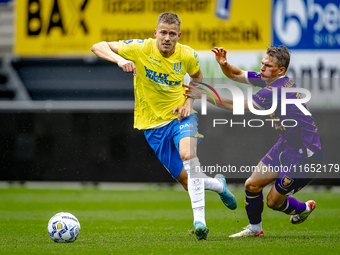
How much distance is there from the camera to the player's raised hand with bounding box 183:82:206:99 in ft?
18.6

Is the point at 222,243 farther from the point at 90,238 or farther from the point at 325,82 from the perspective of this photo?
the point at 325,82

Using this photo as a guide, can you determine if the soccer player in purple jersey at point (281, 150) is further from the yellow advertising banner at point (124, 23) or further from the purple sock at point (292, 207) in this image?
the yellow advertising banner at point (124, 23)

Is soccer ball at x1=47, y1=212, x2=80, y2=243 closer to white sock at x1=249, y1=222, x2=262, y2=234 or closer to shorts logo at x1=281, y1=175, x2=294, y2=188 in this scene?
white sock at x1=249, y1=222, x2=262, y2=234

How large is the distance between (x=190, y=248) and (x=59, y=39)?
9601mm

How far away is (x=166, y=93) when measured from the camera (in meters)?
5.77

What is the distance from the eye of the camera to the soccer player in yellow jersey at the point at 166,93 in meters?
5.43

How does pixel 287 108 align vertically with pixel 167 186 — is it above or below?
above

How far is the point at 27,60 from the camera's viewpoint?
1341cm

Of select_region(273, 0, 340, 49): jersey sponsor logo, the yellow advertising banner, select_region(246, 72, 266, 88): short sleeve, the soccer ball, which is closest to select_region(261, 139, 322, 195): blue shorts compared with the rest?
select_region(246, 72, 266, 88): short sleeve

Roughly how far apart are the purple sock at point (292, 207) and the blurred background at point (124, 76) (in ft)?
20.1

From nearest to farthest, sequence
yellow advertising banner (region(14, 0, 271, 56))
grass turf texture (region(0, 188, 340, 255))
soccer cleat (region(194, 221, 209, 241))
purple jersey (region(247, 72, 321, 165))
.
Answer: grass turf texture (region(0, 188, 340, 255)), soccer cleat (region(194, 221, 209, 241)), purple jersey (region(247, 72, 321, 165)), yellow advertising banner (region(14, 0, 271, 56))

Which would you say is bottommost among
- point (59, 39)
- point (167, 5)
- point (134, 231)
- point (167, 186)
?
point (167, 186)

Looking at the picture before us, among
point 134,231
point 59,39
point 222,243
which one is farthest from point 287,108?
point 59,39

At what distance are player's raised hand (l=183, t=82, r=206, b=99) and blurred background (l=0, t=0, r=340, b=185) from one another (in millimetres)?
6162
